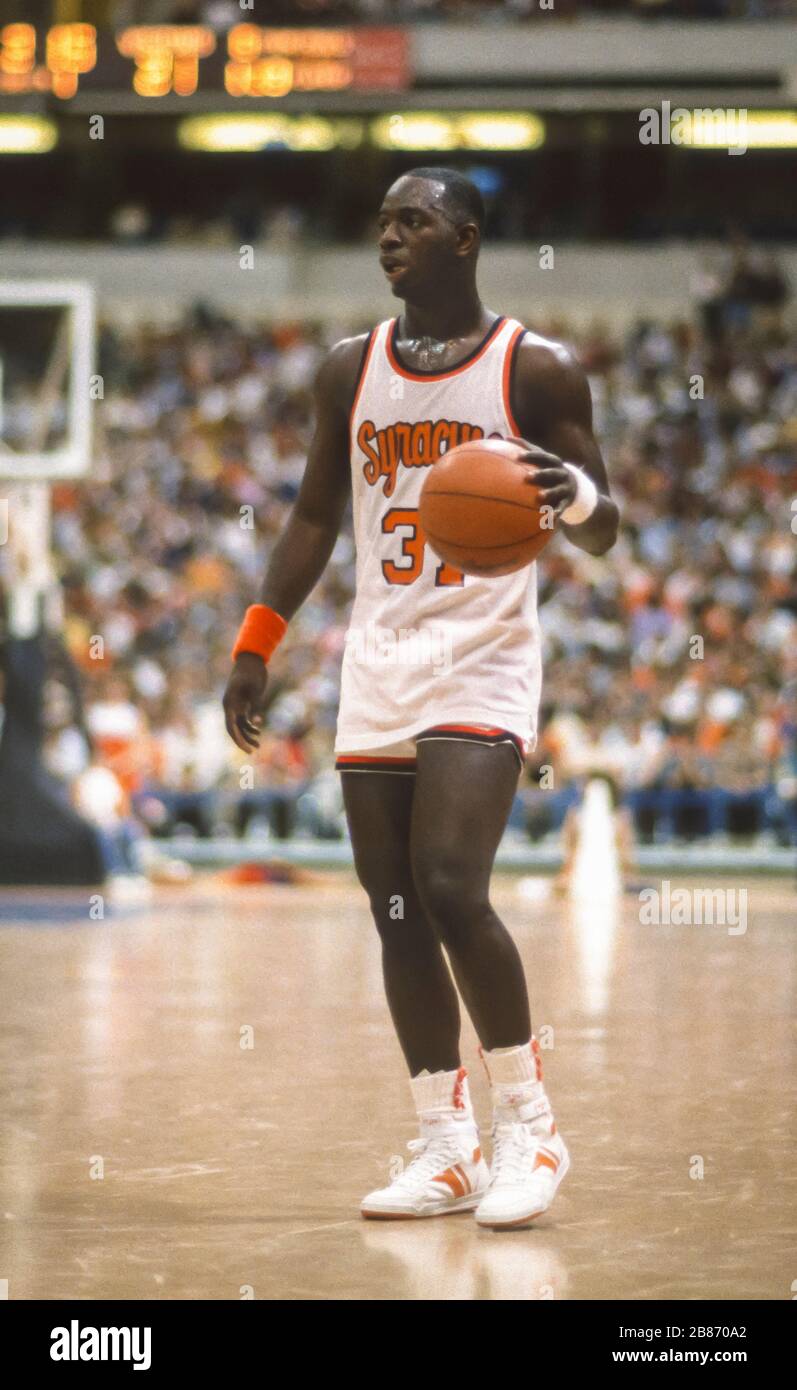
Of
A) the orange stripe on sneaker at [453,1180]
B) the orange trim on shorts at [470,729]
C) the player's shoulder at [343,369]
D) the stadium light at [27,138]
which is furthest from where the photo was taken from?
the stadium light at [27,138]

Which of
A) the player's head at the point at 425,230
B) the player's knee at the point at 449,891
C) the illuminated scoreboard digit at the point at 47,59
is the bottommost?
the player's knee at the point at 449,891

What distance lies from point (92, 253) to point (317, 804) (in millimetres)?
11318

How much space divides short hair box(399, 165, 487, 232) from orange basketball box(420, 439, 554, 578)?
→ 20.9 inches

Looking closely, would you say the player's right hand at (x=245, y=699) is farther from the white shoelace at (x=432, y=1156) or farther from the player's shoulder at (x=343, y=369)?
the white shoelace at (x=432, y=1156)

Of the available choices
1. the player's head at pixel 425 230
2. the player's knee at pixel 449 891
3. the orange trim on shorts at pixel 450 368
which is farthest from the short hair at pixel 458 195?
the player's knee at pixel 449 891

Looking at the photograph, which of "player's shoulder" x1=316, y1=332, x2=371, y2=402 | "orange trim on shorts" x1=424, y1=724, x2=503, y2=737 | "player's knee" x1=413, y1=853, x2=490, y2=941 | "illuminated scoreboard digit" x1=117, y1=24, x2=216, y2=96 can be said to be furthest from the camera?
"illuminated scoreboard digit" x1=117, y1=24, x2=216, y2=96

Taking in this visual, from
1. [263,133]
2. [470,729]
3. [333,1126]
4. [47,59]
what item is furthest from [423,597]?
[263,133]

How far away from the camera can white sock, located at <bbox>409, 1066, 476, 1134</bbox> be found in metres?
4.12

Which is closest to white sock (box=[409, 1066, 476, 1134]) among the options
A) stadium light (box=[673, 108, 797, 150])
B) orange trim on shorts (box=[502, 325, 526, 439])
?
orange trim on shorts (box=[502, 325, 526, 439])

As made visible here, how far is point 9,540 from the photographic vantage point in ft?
41.4

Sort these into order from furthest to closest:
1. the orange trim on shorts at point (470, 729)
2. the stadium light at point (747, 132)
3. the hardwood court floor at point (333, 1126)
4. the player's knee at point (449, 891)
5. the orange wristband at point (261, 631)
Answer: the stadium light at point (747, 132)
the orange wristband at point (261, 631)
the orange trim on shorts at point (470, 729)
the player's knee at point (449, 891)
the hardwood court floor at point (333, 1126)

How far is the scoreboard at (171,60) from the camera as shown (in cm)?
1700

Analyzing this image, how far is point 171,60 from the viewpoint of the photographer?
1750 cm

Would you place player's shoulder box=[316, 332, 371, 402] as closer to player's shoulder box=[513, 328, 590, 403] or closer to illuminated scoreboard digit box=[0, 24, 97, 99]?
player's shoulder box=[513, 328, 590, 403]
